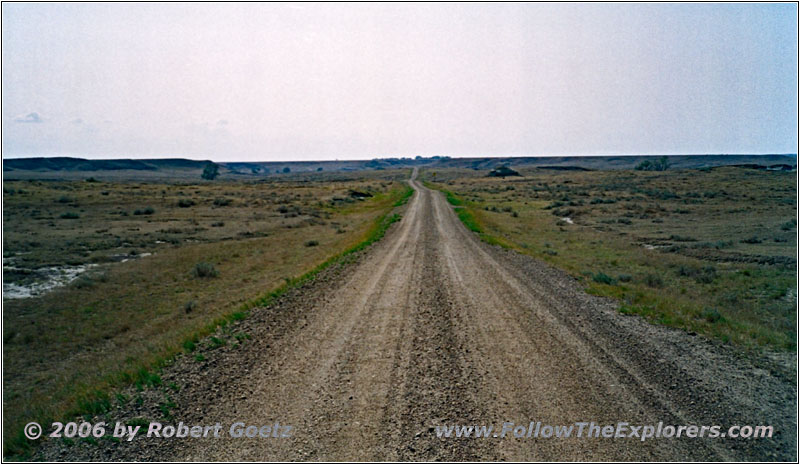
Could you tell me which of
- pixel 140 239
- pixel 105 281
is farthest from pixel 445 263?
pixel 140 239

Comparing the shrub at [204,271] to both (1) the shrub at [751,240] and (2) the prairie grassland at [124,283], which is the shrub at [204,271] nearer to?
(2) the prairie grassland at [124,283]

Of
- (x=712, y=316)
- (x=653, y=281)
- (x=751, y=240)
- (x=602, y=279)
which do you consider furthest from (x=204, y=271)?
(x=751, y=240)

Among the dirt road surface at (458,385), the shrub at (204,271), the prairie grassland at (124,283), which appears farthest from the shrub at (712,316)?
the shrub at (204,271)

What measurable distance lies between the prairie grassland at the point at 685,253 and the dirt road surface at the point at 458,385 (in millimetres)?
1625

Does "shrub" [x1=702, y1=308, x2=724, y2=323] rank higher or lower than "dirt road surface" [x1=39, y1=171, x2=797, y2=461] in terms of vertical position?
higher

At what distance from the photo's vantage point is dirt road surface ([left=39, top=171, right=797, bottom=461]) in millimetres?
6000

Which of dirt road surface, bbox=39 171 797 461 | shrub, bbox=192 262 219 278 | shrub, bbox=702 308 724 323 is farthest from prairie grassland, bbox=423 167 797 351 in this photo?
shrub, bbox=192 262 219 278

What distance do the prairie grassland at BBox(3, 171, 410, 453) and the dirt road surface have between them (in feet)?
6.52

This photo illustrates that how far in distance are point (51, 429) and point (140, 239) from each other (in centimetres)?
2761

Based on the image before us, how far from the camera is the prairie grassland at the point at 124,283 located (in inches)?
418

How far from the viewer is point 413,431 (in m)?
6.34

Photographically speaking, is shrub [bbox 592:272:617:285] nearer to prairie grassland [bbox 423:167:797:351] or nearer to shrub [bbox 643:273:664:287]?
prairie grassland [bbox 423:167:797:351]

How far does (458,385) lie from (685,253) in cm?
Answer: 2329

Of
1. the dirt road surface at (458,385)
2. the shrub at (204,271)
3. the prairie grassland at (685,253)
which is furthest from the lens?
the shrub at (204,271)
